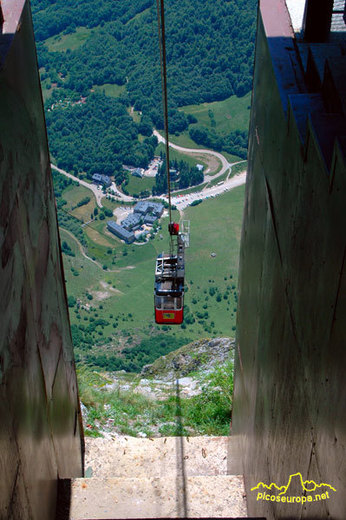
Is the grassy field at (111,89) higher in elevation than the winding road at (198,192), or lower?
higher

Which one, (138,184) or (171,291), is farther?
(138,184)

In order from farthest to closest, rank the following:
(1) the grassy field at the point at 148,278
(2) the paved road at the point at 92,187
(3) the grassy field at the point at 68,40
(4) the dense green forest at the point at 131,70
Result: 1. (3) the grassy field at the point at 68,40
2. (4) the dense green forest at the point at 131,70
3. (2) the paved road at the point at 92,187
4. (1) the grassy field at the point at 148,278

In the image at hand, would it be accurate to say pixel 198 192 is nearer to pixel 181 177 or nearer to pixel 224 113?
pixel 181 177

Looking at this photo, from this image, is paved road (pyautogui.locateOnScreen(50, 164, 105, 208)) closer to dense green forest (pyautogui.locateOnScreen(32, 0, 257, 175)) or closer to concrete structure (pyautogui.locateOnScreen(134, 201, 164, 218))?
dense green forest (pyautogui.locateOnScreen(32, 0, 257, 175))

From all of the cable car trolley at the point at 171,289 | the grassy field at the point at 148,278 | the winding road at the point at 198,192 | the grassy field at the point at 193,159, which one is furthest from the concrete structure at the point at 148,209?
the cable car trolley at the point at 171,289

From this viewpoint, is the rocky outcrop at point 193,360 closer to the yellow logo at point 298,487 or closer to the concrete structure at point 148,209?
the yellow logo at point 298,487

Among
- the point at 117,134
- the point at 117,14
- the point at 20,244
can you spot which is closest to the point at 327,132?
the point at 20,244

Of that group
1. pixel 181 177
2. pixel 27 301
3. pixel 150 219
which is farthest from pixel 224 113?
pixel 27 301

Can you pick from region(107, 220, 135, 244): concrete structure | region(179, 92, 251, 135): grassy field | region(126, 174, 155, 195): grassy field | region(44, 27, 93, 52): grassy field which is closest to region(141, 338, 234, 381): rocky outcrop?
region(107, 220, 135, 244): concrete structure
